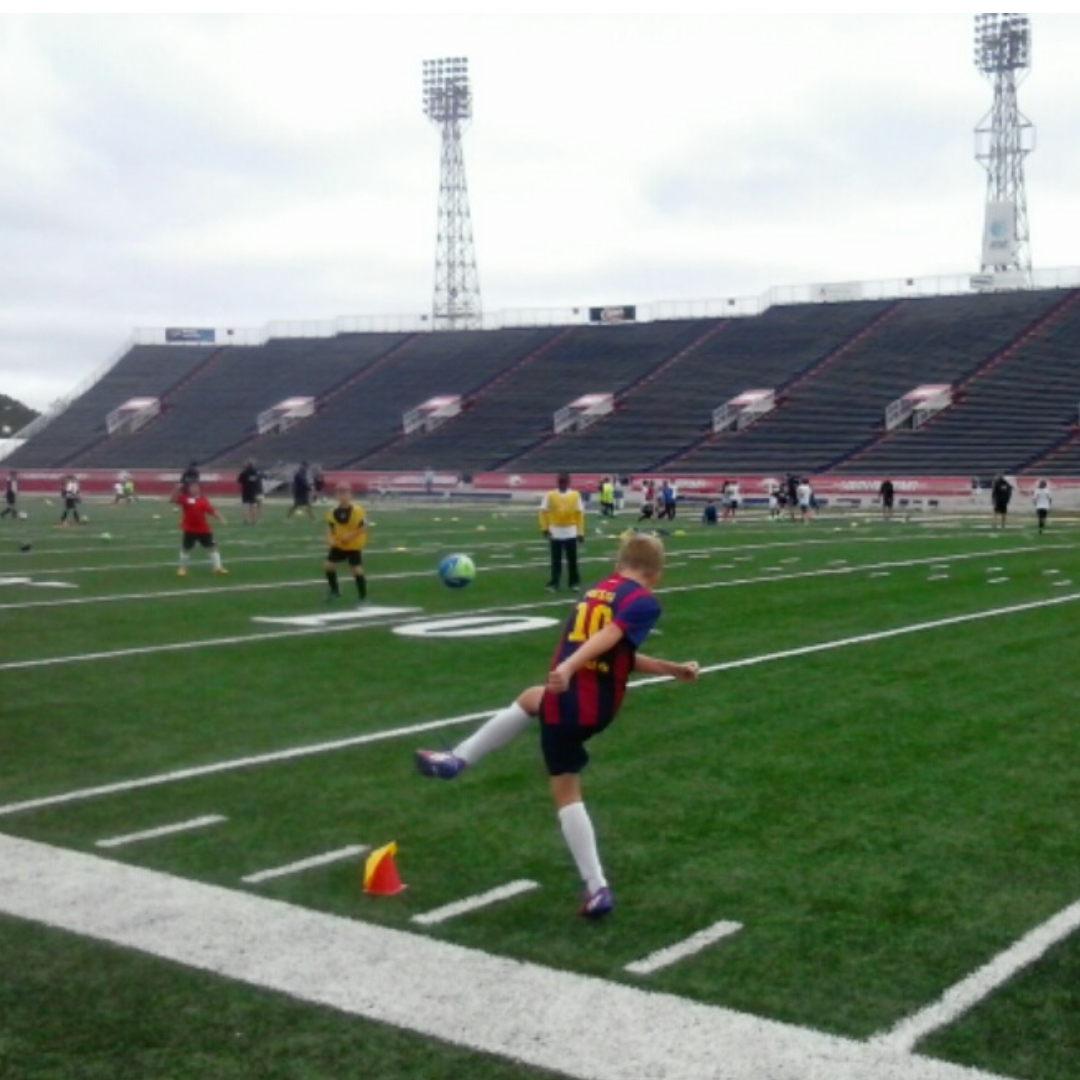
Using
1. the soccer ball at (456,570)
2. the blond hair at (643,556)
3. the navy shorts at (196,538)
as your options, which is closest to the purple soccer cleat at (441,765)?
the blond hair at (643,556)

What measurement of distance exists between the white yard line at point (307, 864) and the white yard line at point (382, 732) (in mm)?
1691

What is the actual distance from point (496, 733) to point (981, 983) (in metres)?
2.07

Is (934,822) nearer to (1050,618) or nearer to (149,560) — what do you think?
(1050,618)

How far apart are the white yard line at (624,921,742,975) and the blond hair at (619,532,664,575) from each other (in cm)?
135

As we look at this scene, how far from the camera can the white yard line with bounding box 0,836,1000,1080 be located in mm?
4258

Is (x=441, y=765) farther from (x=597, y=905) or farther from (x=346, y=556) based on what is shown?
(x=346, y=556)

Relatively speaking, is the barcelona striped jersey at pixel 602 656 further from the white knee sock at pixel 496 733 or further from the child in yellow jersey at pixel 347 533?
the child in yellow jersey at pixel 347 533

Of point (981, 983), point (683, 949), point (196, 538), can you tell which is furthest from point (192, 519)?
point (981, 983)

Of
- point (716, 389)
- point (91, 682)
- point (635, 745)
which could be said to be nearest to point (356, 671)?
point (91, 682)

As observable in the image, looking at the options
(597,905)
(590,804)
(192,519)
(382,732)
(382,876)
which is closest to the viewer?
(597,905)

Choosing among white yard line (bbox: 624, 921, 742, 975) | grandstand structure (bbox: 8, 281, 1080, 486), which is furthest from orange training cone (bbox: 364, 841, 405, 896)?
grandstand structure (bbox: 8, 281, 1080, 486)

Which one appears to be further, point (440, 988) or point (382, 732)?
point (382, 732)

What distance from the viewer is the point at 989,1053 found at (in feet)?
14.2

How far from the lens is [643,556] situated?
564 cm
